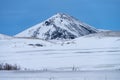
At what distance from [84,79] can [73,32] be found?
17989 centimetres

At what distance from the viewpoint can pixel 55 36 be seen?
629ft

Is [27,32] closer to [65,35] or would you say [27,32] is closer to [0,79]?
[65,35]

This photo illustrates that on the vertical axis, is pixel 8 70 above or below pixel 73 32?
below

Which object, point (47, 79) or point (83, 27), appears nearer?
point (47, 79)

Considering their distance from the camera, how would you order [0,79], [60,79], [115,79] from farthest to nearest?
[0,79]
[60,79]
[115,79]

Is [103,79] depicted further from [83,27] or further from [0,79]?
[83,27]

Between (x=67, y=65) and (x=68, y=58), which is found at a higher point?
(x=68, y=58)

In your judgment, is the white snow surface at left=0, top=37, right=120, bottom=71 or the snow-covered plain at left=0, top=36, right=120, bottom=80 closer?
the snow-covered plain at left=0, top=36, right=120, bottom=80

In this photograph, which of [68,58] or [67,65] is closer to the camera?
[67,65]

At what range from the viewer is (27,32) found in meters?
199

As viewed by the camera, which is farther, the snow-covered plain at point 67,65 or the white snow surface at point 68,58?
the white snow surface at point 68,58

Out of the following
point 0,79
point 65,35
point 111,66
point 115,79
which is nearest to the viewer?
point 115,79

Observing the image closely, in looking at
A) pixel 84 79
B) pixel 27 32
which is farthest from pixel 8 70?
pixel 27 32

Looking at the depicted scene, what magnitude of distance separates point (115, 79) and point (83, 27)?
614 ft
